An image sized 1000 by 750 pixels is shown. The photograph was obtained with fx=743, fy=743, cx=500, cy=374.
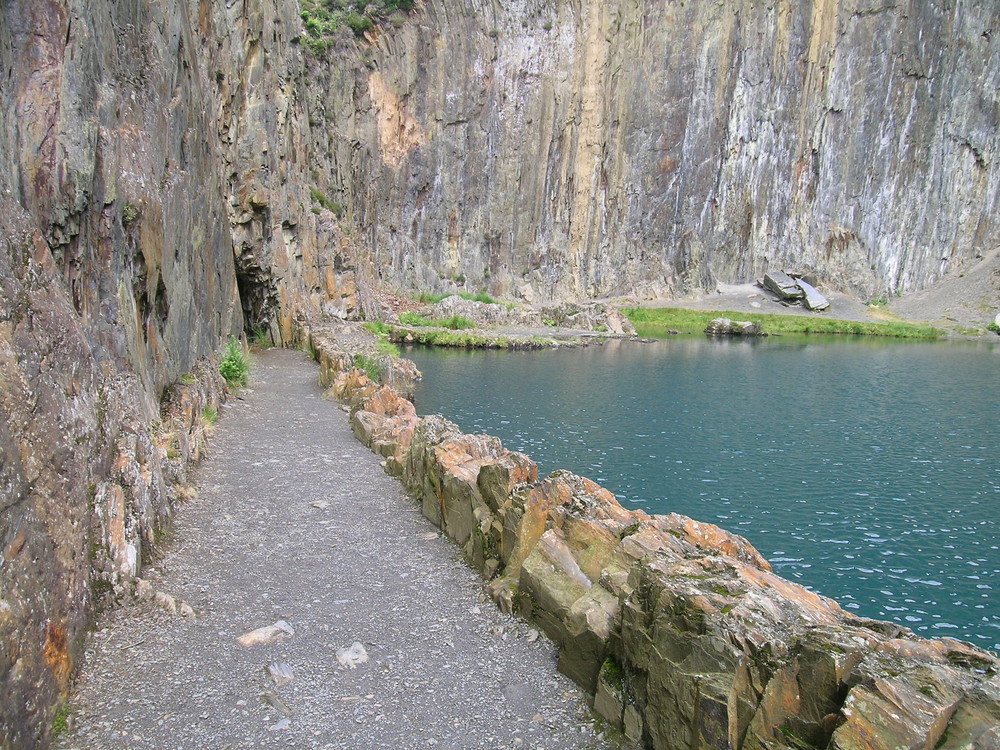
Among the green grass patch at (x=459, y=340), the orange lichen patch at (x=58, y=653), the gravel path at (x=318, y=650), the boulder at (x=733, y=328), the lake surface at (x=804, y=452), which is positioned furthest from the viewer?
the boulder at (x=733, y=328)

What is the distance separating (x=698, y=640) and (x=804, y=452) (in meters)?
17.3

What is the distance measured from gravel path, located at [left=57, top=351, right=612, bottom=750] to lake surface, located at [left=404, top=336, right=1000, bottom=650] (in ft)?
22.7

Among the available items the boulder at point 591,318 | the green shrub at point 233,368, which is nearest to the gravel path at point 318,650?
the green shrub at point 233,368

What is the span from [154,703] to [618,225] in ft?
255

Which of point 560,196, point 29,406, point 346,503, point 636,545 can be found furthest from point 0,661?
point 560,196

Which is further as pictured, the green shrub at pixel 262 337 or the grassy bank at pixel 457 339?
the grassy bank at pixel 457 339

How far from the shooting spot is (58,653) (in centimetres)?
531

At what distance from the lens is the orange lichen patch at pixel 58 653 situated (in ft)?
16.9

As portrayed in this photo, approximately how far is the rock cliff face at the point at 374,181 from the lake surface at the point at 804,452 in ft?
31.8

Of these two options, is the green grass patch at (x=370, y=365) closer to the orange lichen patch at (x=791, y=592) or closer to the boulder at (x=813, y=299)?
the orange lichen patch at (x=791, y=592)

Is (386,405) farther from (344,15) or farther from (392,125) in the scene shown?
(344,15)

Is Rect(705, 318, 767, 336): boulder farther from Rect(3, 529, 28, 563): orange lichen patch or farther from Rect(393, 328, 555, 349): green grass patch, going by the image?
Rect(3, 529, 28, 563): orange lichen patch

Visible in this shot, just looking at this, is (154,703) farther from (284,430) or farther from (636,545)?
(284,430)

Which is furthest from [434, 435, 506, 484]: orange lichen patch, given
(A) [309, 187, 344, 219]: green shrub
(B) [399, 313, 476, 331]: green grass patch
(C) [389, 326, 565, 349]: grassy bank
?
(B) [399, 313, 476, 331]: green grass patch
